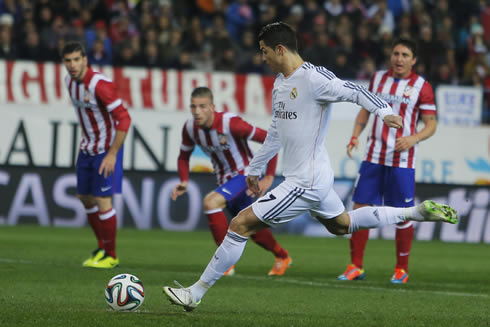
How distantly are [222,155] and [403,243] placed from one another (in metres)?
1.96

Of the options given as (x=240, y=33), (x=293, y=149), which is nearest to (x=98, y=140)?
(x=293, y=149)

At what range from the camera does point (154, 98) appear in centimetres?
1659

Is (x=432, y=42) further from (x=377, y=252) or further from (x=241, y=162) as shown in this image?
(x=241, y=162)

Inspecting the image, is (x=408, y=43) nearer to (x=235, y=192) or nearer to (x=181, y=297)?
(x=235, y=192)

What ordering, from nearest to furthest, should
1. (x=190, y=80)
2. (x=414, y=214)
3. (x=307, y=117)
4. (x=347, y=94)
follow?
(x=347, y=94)
(x=307, y=117)
(x=414, y=214)
(x=190, y=80)

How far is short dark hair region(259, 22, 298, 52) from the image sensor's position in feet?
21.3

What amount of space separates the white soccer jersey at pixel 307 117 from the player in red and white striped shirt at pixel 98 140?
3221 mm

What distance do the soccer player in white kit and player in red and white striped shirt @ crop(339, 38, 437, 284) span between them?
2342 mm

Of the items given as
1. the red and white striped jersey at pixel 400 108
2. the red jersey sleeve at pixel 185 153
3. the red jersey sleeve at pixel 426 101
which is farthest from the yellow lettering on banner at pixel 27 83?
the red jersey sleeve at pixel 426 101

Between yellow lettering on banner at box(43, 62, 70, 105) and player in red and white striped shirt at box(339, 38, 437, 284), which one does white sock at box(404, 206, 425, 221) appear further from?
yellow lettering on banner at box(43, 62, 70, 105)

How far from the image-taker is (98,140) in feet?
32.0

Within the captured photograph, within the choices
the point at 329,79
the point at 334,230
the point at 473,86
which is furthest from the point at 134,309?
the point at 473,86

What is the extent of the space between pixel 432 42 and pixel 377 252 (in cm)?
778

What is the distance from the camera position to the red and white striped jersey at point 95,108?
9.59 metres
